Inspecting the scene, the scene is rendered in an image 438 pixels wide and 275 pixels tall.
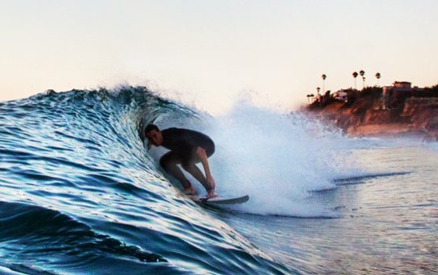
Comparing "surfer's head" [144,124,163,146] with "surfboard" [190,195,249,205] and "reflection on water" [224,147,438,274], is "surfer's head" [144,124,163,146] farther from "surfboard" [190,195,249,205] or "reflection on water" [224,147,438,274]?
"reflection on water" [224,147,438,274]

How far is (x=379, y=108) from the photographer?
96188 mm

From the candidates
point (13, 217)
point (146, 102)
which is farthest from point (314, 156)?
point (13, 217)

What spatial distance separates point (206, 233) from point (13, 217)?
1.27 meters

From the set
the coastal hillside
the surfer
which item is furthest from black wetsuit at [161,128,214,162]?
the coastal hillside

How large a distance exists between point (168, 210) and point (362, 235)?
2.16 metres

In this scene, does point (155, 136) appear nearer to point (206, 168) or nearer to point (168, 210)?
point (206, 168)

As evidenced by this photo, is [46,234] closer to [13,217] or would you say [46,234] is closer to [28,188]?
[13,217]

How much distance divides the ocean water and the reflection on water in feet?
0.05

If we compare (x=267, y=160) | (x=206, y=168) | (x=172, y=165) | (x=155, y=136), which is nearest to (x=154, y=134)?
(x=155, y=136)

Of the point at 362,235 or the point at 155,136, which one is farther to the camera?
the point at 155,136

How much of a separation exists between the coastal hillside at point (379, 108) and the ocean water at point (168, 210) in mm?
67957

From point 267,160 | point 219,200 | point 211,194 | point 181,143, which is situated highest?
point 267,160

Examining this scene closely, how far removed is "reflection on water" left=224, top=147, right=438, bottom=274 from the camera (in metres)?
4.39

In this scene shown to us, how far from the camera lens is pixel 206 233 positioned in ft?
13.1
